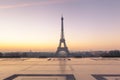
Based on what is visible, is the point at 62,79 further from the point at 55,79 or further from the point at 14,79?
the point at 14,79

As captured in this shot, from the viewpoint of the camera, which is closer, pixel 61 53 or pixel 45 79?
pixel 45 79

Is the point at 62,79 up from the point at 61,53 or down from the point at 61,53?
down

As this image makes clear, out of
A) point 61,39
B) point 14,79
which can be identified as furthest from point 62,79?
point 61,39

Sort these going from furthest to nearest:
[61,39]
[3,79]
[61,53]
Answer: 1. [61,53]
2. [61,39]
3. [3,79]

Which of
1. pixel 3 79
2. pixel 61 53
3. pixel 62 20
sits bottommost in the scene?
pixel 3 79

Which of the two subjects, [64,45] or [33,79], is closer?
[33,79]

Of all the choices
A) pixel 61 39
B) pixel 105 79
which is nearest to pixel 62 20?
pixel 61 39

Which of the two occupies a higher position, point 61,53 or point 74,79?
point 61,53

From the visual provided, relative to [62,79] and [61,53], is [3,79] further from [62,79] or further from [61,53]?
[61,53]

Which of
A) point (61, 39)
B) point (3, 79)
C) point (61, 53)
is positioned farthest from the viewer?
point (61, 53)
